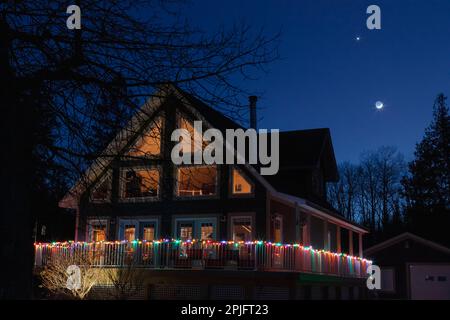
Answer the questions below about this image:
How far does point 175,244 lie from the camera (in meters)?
22.1

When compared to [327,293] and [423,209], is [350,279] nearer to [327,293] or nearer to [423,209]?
[327,293]

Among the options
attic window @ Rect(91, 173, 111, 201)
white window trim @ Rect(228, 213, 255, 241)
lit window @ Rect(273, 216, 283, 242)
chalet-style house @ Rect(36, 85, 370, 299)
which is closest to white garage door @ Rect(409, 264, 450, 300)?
chalet-style house @ Rect(36, 85, 370, 299)

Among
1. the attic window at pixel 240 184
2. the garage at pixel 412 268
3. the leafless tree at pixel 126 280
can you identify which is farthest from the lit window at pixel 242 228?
the garage at pixel 412 268

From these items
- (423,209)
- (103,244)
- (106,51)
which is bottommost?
(103,244)

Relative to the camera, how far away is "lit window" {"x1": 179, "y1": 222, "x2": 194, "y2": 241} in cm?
2530

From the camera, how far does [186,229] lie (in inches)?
1001

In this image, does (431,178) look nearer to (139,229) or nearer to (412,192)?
(412,192)

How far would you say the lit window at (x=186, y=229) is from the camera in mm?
25297

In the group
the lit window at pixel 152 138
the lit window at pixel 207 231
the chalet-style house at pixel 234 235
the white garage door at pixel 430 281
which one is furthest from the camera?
the white garage door at pixel 430 281

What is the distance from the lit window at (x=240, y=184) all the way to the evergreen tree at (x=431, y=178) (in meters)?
33.6

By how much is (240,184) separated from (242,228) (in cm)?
179

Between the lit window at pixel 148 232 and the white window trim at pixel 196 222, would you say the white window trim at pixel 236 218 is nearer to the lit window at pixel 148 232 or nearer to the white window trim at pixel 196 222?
the white window trim at pixel 196 222
